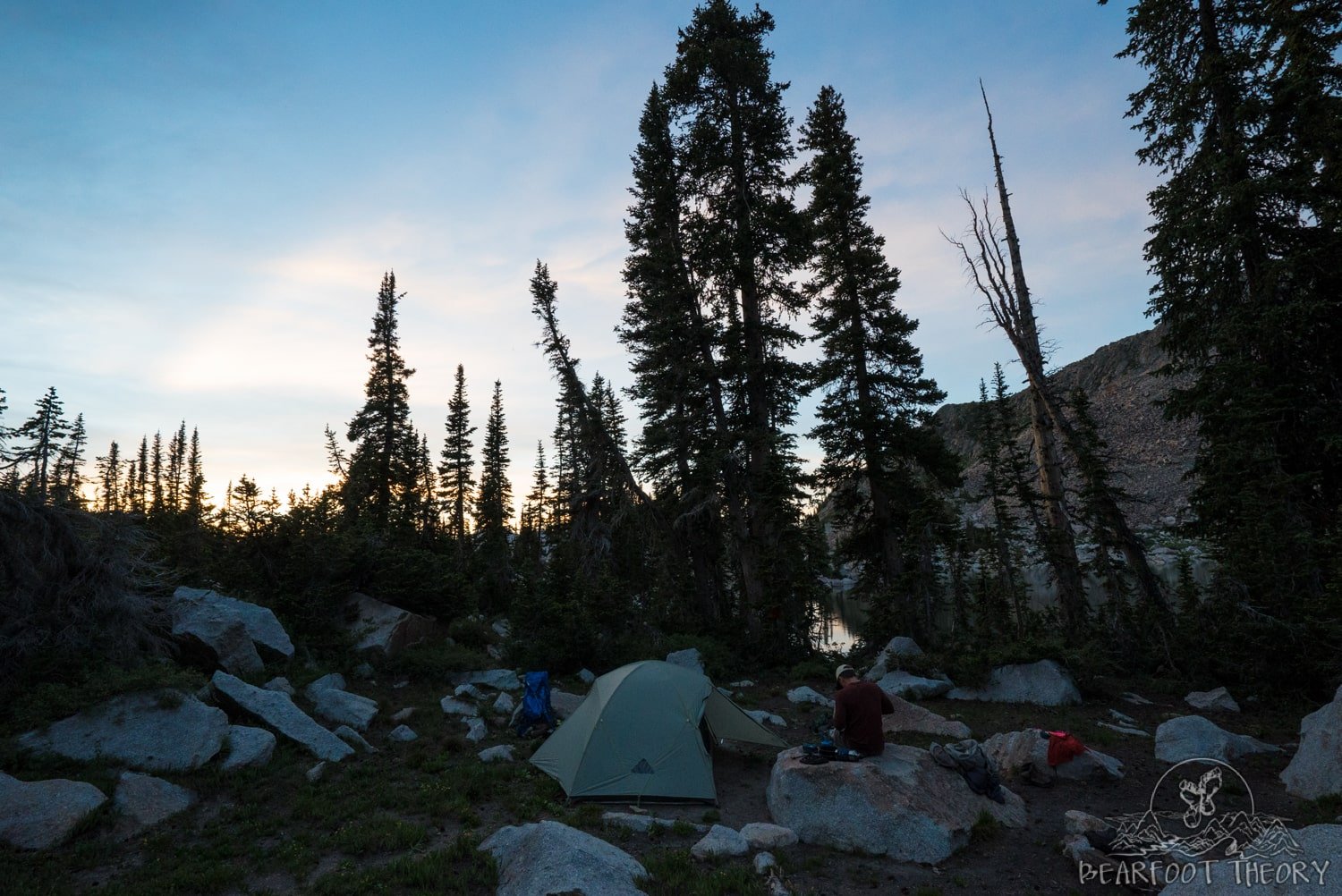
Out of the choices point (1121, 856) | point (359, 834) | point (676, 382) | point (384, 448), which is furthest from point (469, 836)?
point (384, 448)

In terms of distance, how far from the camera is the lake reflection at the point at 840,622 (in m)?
31.8

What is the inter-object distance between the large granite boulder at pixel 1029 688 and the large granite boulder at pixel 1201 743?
3450 millimetres

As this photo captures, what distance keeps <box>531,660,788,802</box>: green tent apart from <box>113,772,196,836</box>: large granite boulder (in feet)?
15.7

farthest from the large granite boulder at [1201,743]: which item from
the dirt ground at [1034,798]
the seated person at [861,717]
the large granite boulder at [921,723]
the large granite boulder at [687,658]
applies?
the large granite boulder at [687,658]

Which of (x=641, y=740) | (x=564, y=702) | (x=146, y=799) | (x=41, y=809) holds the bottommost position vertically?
(x=564, y=702)

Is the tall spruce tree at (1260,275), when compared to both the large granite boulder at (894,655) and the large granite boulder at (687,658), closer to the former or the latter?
the large granite boulder at (894,655)

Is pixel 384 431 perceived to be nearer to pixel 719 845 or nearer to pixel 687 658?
pixel 687 658

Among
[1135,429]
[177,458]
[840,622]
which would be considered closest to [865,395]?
[840,622]

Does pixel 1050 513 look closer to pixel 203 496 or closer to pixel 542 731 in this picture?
pixel 542 731

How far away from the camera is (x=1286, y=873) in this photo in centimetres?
395

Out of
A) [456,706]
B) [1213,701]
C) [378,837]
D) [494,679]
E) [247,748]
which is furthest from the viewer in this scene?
[494,679]

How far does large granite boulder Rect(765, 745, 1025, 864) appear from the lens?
273 inches

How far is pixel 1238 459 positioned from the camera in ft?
43.3

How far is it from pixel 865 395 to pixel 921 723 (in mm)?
11530
